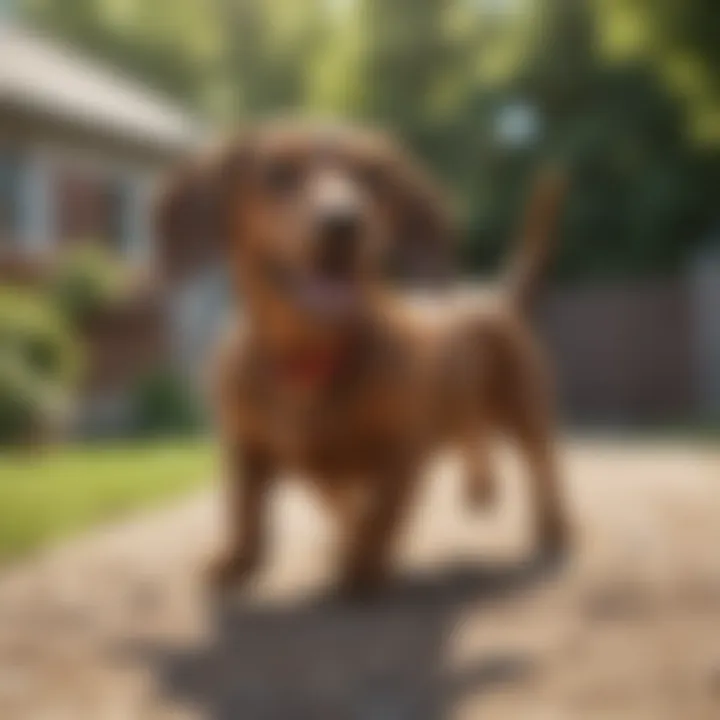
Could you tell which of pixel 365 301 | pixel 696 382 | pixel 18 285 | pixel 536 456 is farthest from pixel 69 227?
pixel 696 382

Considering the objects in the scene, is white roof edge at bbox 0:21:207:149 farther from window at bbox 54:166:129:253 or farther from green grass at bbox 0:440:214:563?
green grass at bbox 0:440:214:563

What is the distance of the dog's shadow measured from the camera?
539 mm

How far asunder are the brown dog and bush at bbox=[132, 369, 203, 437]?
26 millimetres

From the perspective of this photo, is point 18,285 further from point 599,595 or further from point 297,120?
point 599,595

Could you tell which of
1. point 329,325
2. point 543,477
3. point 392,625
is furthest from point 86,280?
point 543,477

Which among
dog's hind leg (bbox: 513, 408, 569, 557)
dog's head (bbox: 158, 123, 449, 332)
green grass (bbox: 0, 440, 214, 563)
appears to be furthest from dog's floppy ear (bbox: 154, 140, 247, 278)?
dog's hind leg (bbox: 513, 408, 569, 557)

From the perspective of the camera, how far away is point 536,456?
92cm

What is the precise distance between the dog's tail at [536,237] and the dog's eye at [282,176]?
15 cm

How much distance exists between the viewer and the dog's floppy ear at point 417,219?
2.34 ft

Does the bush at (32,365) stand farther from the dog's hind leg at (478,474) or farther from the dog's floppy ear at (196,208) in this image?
the dog's hind leg at (478,474)

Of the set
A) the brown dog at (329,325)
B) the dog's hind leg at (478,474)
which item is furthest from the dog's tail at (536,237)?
the dog's hind leg at (478,474)

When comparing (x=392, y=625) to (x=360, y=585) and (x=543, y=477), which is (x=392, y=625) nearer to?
(x=360, y=585)

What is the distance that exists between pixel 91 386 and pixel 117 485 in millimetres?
181

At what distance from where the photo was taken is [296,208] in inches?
27.2
